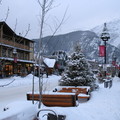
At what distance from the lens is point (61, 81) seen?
43.4 ft

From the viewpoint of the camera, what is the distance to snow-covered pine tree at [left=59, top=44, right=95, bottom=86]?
42.4 ft

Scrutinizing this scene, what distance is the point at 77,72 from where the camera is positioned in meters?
13.1

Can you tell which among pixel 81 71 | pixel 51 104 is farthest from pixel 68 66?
pixel 51 104

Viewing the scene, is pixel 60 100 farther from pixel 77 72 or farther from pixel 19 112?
pixel 77 72

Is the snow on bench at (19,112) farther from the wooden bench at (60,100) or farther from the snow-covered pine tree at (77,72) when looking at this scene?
the snow-covered pine tree at (77,72)

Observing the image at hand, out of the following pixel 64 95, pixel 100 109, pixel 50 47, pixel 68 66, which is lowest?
pixel 100 109

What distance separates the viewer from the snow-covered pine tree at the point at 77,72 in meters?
12.9

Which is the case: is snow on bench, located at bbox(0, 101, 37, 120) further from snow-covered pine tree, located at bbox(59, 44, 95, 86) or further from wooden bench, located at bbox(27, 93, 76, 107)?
snow-covered pine tree, located at bbox(59, 44, 95, 86)

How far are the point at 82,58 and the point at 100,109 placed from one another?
6514 millimetres

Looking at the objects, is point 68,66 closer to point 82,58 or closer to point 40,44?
point 82,58

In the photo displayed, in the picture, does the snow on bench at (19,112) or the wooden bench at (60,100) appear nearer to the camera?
the snow on bench at (19,112)

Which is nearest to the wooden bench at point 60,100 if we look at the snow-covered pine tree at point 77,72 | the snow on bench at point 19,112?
the snow on bench at point 19,112

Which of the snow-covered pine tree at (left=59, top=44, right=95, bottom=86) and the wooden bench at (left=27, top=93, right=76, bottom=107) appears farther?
the snow-covered pine tree at (left=59, top=44, right=95, bottom=86)

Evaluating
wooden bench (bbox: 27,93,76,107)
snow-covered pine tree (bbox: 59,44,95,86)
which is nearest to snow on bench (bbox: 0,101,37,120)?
wooden bench (bbox: 27,93,76,107)
